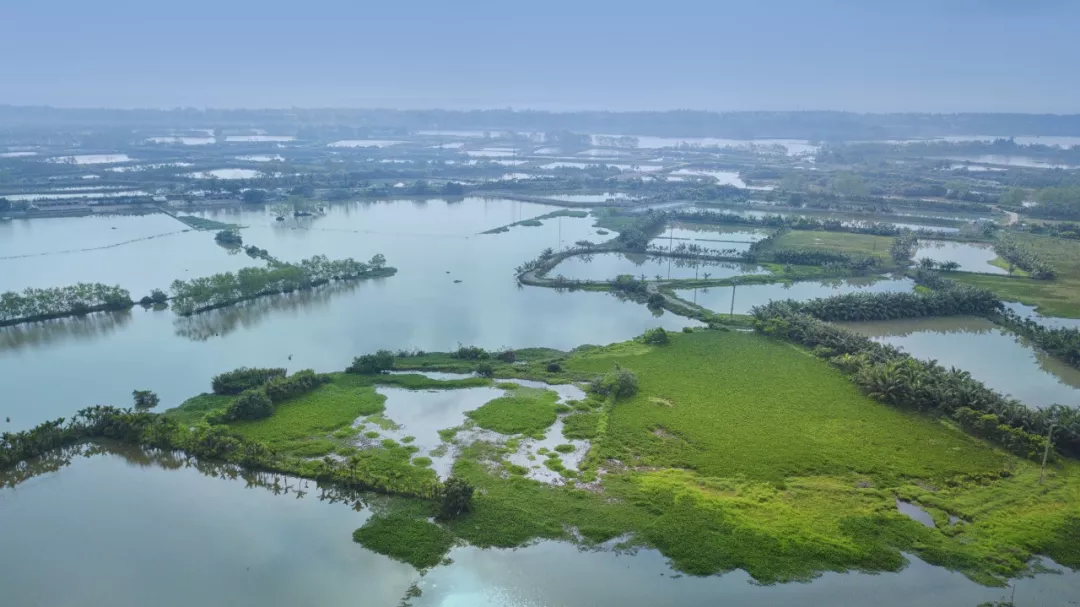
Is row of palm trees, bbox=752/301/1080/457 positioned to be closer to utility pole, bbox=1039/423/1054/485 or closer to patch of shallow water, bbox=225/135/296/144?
utility pole, bbox=1039/423/1054/485

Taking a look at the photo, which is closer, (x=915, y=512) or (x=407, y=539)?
(x=407, y=539)

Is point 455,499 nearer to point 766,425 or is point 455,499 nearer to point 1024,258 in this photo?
point 766,425

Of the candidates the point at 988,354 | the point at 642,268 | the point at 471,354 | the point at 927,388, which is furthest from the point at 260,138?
the point at 927,388

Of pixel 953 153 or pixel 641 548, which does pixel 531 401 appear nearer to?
pixel 641 548

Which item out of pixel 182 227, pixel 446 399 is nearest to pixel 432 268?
pixel 446 399

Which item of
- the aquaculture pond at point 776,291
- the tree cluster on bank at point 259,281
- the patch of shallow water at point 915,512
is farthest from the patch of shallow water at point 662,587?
the tree cluster on bank at point 259,281

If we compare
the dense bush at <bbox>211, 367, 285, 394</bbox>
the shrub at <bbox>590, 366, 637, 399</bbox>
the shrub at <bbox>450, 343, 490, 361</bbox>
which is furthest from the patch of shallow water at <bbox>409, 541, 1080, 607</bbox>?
the dense bush at <bbox>211, 367, 285, 394</bbox>

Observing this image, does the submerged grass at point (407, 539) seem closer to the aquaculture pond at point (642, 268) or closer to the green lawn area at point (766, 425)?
the green lawn area at point (766, 425)
